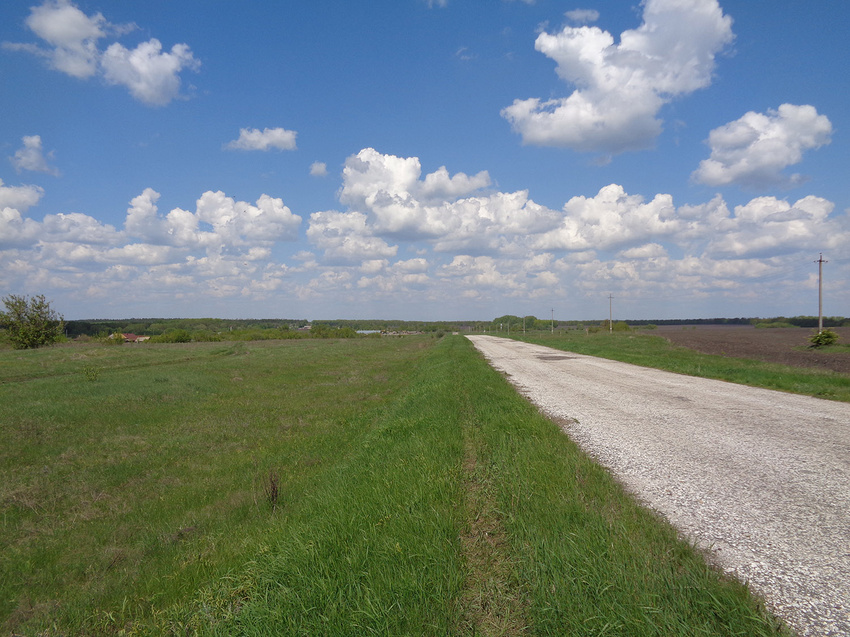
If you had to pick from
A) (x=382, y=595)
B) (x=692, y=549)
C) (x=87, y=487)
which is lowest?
(x=87, y=487)

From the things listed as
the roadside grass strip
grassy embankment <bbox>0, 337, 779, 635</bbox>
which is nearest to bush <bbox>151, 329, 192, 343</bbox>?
grassy embankment <bbox>0, 337, 779, 635</bbox>

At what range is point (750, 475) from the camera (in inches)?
257

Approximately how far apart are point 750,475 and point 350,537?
A: 5.57 metres

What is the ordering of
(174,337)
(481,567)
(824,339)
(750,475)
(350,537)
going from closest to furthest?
(481,567), (350,537), (750,475), (824,339), (174,337)

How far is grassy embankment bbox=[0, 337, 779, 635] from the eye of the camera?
3.66m

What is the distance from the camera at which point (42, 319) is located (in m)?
65.6

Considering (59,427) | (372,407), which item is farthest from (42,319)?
(372,407)

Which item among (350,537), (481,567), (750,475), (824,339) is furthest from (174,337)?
(750,475)

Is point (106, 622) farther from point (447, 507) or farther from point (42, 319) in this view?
point (42, 319)

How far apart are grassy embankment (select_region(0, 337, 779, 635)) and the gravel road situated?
48 centimetres

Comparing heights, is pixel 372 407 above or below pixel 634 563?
below

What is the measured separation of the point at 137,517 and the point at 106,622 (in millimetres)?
3878

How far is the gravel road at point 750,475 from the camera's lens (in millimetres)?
3871

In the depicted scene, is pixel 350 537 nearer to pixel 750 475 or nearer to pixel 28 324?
pixel 750 475
